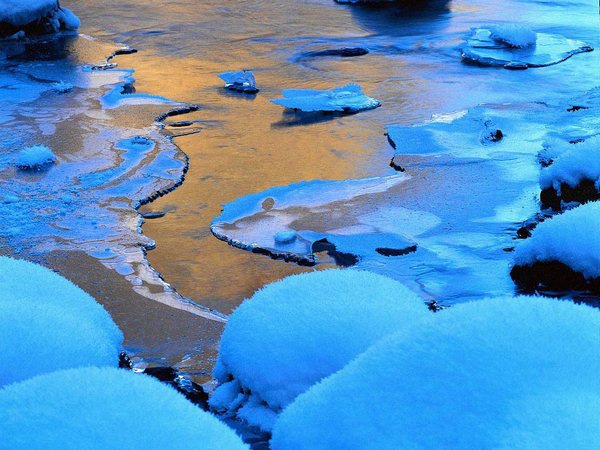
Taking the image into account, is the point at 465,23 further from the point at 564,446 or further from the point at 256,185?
the point at 564,446

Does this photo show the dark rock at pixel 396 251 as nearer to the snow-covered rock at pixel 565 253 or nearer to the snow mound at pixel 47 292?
the snow-covered rock at pixel 565 253

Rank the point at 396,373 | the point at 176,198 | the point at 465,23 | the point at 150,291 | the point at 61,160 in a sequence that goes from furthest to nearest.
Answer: the point at 465,23, the point at 61,160, the point at 176,198, the point at 150,291, the point at 396,373

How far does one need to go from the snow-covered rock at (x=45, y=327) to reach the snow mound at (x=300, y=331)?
1.42 ft

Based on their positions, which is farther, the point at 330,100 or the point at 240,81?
the point at 240,81

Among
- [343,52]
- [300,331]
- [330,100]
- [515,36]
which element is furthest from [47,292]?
[515,36]

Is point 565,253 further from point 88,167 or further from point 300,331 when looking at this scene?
point 88,167

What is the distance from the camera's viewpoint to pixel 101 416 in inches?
69.9

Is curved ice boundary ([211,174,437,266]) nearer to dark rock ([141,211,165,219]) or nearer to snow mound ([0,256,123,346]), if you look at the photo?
dark rock ([141,211,165,219])

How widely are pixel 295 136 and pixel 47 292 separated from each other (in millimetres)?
3847

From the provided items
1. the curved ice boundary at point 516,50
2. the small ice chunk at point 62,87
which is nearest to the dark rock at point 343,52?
the curved ice boundary at point 516,50

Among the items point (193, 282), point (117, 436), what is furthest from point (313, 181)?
point (117, 436)

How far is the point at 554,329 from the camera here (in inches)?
78.2

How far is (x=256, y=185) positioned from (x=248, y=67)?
12.1 ft

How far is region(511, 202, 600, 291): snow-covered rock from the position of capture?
3.52 m
